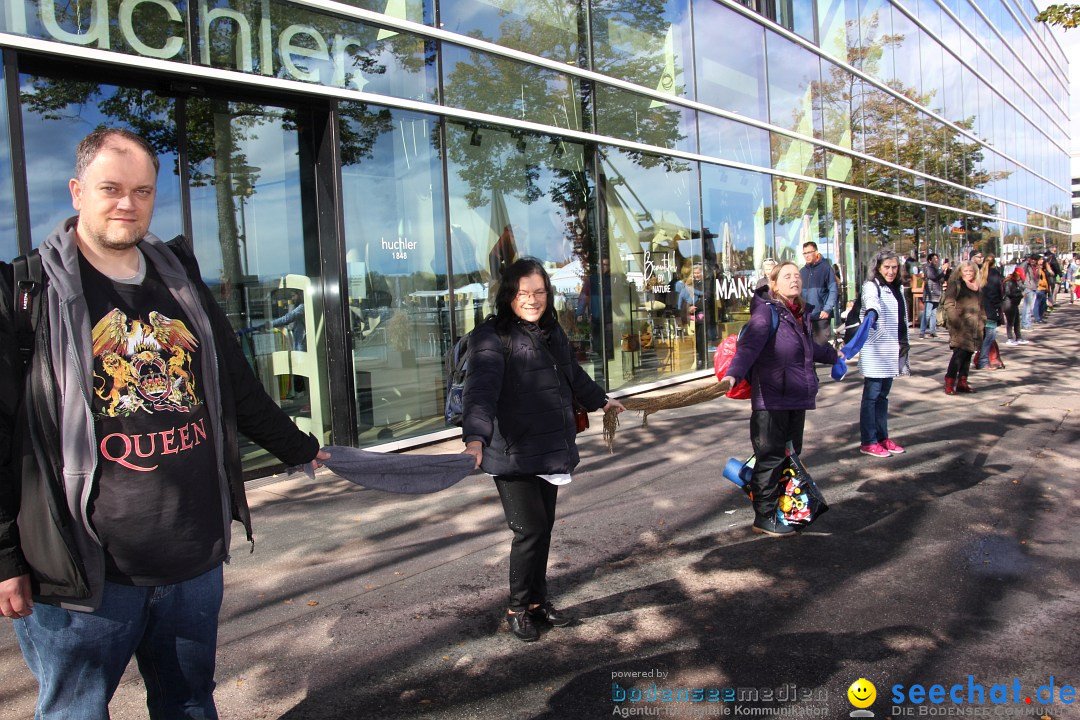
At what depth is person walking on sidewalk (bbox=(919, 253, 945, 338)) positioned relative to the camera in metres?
18.1

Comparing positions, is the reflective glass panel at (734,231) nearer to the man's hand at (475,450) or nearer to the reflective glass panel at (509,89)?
the reflective glass panel at (509,89)

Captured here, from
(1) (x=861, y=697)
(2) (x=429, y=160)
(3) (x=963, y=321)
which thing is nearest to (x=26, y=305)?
(1) (x=861, y=697)

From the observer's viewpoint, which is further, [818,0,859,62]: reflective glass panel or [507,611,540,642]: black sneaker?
[818,0,859,62]: reflective glass panel

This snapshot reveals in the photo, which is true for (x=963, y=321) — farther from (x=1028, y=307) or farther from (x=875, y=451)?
(x=1028, y=307)

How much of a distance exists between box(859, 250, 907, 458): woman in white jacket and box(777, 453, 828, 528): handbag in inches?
96.9

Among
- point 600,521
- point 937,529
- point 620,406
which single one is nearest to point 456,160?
point 600,521

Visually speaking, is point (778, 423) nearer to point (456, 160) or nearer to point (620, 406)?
point (620, 406)

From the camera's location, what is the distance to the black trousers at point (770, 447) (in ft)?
17.0

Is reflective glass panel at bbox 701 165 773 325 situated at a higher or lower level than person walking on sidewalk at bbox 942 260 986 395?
higher

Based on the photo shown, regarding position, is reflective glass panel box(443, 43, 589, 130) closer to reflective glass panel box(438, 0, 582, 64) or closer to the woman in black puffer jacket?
reflective glass panel box(438, 0, 582, 64)

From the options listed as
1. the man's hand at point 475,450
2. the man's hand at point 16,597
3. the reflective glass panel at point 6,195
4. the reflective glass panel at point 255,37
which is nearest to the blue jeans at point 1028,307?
the reflective glass panel at point 255,37

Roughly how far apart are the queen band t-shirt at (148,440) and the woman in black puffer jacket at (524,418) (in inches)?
59.2

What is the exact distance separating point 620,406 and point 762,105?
12.4 metres

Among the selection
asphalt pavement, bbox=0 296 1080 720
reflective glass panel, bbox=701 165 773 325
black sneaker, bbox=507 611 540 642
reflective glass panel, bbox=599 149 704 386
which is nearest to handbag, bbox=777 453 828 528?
asphalt pavement, bbox=0 296 1080 720
